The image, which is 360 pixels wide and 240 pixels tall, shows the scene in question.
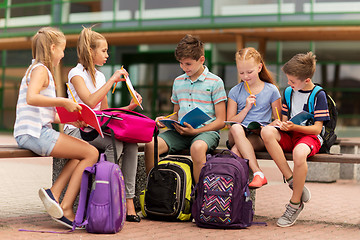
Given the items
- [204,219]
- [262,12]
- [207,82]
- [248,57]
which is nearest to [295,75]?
[248,57]

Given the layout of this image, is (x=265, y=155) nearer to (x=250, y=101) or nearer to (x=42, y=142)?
(x=250, y=101)

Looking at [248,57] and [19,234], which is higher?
[248,57]

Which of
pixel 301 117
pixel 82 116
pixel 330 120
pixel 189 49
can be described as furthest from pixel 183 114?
pixel 330 120

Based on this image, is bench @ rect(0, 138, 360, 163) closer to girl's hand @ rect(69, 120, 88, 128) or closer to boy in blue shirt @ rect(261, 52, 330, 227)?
boy in blue shirt @ rect(261, 52, 330, 227)

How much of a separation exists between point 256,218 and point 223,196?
100 cm

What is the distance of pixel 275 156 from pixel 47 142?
6.82ft

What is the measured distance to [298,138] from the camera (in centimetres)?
542

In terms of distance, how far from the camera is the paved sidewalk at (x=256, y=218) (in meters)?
4.81

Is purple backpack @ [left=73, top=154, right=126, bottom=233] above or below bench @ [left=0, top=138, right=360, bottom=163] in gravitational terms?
below

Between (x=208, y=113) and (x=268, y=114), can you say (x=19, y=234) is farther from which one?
(x=268, y=114)

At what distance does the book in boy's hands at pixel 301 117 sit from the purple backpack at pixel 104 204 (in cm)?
171

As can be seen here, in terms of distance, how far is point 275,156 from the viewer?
208 inches

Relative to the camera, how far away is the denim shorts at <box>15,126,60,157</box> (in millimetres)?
4793

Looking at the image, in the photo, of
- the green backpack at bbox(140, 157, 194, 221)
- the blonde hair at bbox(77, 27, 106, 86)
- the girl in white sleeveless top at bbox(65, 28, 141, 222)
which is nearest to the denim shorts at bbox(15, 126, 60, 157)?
the girl in white sleeveless top at bbox(65, 28, 141, 222)
